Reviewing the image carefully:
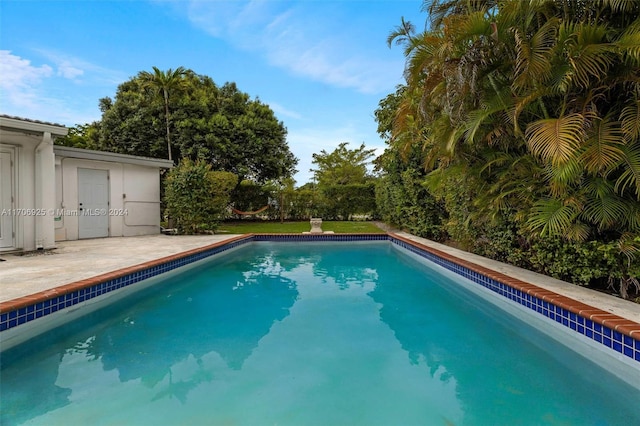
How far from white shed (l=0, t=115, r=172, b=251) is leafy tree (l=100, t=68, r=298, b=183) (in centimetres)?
549

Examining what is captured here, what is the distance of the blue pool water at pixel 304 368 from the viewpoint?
2367 millimetres

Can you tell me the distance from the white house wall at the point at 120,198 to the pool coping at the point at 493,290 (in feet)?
17.0

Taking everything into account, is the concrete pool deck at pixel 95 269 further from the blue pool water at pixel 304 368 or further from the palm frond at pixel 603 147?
the palm frond at pixel 603 147

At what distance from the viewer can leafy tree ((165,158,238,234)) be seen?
11.4 metres

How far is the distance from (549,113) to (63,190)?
1193 cm

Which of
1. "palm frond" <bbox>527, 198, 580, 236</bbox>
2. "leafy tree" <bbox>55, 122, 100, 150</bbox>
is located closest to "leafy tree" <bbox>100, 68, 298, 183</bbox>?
"leafy tree" <bbox>55, 122, 100, 150</bbox>

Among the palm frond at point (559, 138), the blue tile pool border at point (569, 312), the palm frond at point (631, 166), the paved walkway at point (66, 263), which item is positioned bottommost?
the blue tile pool border at point (569, 312)

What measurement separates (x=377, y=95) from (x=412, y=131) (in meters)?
10.4

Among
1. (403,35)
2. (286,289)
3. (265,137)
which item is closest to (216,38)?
(265,137)

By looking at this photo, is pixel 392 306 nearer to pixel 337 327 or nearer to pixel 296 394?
pixel 337 327

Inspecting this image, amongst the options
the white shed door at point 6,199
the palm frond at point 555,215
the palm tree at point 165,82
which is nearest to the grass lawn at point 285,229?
the palm tree at point 165,82

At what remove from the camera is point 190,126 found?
16984 mm

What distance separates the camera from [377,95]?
1794 cm

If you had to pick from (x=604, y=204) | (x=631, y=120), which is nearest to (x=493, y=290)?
(x=604, y=204)
